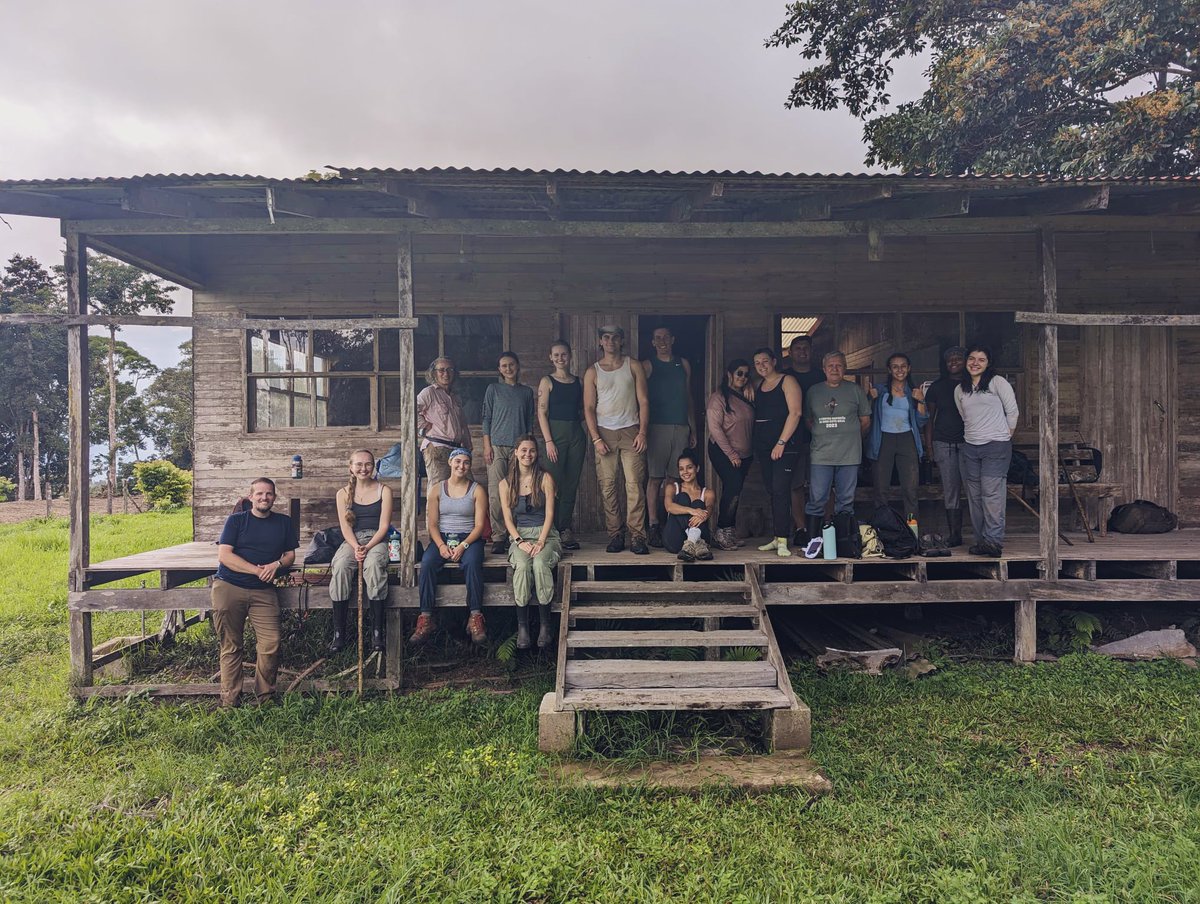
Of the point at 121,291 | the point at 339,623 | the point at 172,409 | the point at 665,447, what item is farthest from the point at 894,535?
the point at 172,409

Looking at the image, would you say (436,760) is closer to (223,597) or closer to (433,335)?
(223,597)

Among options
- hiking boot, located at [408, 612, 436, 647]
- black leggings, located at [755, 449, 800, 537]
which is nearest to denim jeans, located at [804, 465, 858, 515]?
black leggings, located at [755, 449, 800, 537]

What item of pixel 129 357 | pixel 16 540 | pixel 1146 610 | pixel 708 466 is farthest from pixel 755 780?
pixel 129 357

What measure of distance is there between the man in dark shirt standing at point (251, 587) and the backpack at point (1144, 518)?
8061 millimetres

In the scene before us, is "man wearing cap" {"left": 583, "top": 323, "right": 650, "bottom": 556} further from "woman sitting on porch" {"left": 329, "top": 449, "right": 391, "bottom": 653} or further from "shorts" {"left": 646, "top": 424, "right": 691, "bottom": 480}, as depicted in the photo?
"woman sitting on porch" {"left": 329, "top": 449, "right": 391, "bottom": 653}

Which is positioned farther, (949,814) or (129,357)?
(129,357)

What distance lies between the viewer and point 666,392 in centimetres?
577

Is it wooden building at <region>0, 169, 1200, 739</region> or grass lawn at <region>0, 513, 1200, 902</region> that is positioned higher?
wooden building at <region>0, 169, 1200, 739</region>

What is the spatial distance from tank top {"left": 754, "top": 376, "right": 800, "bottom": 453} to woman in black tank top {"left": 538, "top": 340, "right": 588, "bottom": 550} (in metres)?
1.57

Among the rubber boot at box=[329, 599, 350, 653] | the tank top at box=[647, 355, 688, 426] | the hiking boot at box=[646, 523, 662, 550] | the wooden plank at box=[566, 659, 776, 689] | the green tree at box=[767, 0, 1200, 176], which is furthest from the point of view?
the green tree at box=[767, 0, 1200, 176]

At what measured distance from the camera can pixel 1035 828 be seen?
10.5ft

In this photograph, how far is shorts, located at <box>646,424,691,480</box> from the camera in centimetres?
582

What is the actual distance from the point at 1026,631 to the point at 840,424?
7.67ft

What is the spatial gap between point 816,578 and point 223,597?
4869mm
